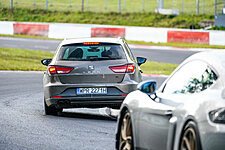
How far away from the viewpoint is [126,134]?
22.1 feet

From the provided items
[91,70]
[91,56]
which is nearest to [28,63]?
[91,56]

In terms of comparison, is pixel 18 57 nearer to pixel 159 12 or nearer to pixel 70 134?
pixel 70 134

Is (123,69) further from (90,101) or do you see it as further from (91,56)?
(90,101)

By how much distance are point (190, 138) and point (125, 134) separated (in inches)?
74.8

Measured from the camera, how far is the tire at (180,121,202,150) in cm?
472

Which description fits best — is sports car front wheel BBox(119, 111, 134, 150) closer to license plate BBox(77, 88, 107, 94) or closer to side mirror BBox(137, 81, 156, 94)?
side mirror BBox(137, 81, 156, 94)

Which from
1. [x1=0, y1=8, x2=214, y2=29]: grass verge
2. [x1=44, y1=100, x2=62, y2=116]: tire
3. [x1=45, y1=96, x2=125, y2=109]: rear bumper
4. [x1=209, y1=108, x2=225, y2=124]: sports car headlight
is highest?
[x1=0, y1=8, x2=214, y2=29]: grass verge

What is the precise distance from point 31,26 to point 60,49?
3225cm

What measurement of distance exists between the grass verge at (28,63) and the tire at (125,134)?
52.9ft

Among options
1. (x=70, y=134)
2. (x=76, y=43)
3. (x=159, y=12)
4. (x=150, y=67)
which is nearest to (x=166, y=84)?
(x=70, y=134)

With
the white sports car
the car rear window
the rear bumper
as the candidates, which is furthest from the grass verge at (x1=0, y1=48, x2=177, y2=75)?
the white sports car

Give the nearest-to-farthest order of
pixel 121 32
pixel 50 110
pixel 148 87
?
pixel 148 87
pixel 50 110
pixel 121 32

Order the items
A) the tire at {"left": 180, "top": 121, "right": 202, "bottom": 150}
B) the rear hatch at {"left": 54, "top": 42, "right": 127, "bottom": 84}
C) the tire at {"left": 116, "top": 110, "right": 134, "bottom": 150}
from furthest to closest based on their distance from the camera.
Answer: the rear hatch at {"left": 54, "top": 42, "right": 127, "bottom": 84}
the tire at {"left": 116, "top": 110, "right": 134, "bottom": 150}
the tire at {"left": 180, "top": 121, "right": 202, "bottom": 150}

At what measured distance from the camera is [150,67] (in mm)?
25938
